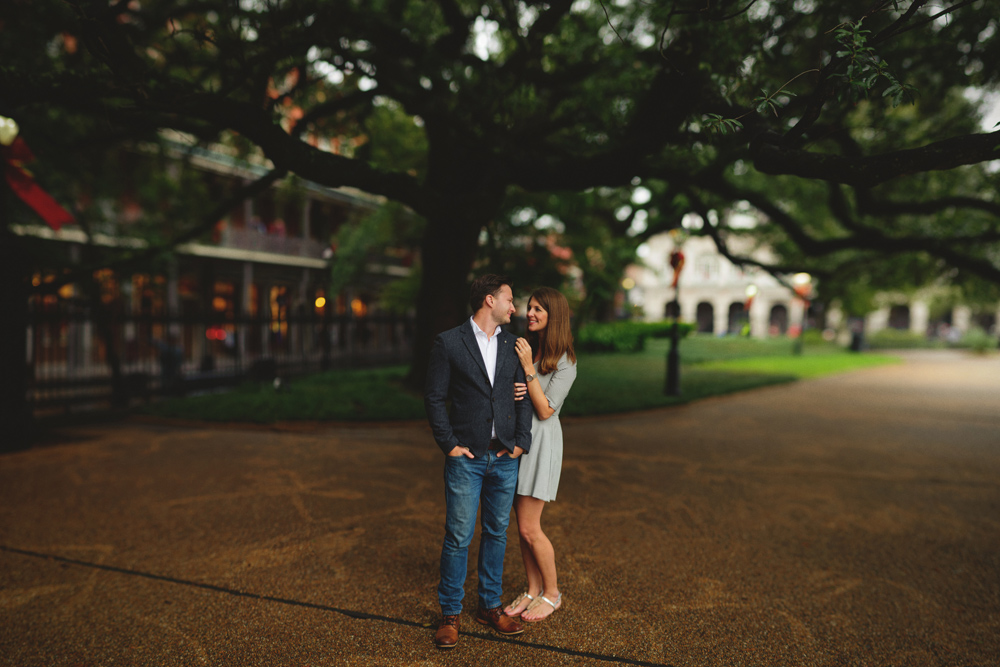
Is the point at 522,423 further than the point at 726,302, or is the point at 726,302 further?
the point at 726,302

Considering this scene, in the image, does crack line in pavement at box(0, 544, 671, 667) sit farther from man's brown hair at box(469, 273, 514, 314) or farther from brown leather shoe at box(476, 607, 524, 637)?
man's brown hair at box(469, 273, 514, 314)

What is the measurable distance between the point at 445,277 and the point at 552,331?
747 centimetres

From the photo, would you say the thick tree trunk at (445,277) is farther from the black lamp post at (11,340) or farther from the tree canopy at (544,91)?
the black lamp post at (11,340)

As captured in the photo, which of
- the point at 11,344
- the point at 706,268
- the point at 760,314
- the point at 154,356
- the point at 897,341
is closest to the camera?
the point at 11,344

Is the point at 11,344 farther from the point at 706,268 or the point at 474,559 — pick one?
the point at 706,268

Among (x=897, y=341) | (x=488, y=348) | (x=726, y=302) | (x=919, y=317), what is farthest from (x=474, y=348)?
(x=919, y=317)

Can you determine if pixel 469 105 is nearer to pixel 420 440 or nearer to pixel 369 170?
pixel 369 170

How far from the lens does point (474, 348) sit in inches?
111

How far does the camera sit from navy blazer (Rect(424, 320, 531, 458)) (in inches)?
110

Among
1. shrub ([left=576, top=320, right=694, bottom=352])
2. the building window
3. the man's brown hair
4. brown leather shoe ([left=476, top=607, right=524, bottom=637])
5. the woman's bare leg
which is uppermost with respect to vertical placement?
the building window

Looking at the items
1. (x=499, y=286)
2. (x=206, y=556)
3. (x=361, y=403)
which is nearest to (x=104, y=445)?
(x=361, y=403)

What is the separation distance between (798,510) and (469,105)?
23.9 ft

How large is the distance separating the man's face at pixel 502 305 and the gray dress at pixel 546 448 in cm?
42

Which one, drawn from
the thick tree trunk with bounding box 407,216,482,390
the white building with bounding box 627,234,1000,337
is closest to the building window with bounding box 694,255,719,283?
the white building with bounding box 627,234,1000,337
